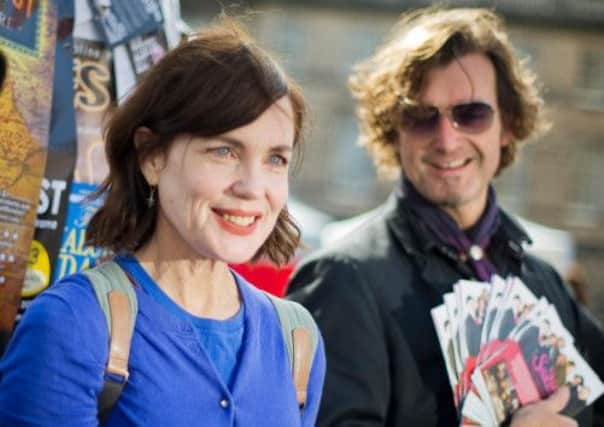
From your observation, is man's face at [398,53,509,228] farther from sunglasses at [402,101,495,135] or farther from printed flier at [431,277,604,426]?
printed flier at [431,277,604,426]

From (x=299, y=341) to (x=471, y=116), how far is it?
1.29 metres

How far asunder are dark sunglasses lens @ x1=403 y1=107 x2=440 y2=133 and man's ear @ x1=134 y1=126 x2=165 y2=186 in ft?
4.35

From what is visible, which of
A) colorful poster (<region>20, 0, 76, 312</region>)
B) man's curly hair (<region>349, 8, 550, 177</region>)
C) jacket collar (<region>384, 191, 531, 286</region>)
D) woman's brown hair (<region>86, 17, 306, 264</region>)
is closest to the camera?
woman's brown hair (<region>86, 17, 306, 264</region>)

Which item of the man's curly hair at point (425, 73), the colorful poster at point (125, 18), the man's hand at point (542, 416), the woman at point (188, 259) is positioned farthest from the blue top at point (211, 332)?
the man's curly hair at point (425, 73)

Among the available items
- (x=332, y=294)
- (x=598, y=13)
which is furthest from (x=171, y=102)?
(x=598, y=13)

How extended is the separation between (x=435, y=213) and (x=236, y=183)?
127cm

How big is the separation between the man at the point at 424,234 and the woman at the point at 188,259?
2.23ft

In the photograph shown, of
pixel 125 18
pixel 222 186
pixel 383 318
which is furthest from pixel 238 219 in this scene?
pixel 383 318

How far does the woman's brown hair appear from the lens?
206 centimetres

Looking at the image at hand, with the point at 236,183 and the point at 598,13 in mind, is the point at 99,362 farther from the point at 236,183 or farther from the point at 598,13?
the point at 598,13

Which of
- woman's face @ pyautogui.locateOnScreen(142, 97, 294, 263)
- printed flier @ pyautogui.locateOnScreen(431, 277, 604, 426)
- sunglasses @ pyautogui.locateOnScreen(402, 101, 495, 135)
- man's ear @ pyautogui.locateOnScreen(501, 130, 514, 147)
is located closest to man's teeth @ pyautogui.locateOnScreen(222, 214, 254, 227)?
woman's face @ pyautogui.locateOnScreen(142, 97, 294, 263)

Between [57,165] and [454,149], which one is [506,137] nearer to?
[454,149]

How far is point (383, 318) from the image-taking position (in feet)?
9.85

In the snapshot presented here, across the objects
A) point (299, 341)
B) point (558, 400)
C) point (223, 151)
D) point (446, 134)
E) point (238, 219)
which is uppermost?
point (223, 151)
